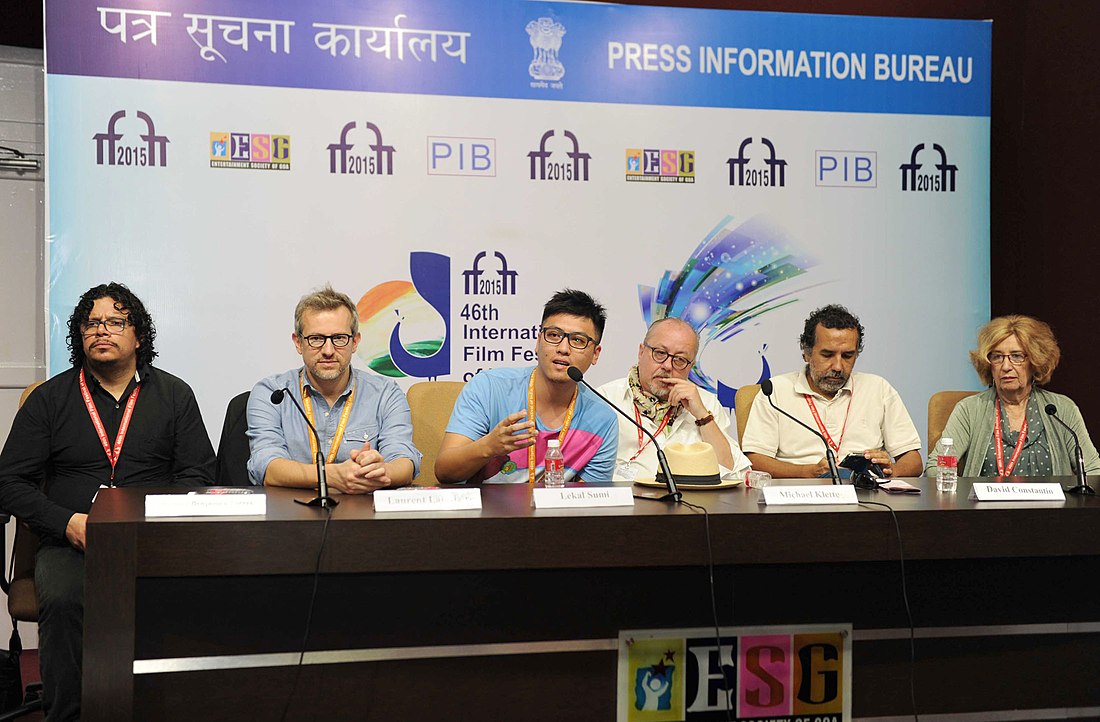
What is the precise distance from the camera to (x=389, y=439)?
280 cm

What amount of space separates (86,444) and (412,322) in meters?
1.36

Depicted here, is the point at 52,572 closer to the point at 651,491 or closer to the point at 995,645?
the point at 651,491

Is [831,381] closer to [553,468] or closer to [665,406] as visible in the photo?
[665,406]

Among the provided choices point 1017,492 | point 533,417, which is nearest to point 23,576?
point 533,417

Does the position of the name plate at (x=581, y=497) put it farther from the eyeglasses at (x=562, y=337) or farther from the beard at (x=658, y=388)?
the beard at (x=658, y=388)

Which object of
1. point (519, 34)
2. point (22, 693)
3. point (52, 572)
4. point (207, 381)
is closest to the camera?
point (52, 572)

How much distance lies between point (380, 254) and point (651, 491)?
1.88 metres

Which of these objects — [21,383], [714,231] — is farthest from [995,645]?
[21,383]

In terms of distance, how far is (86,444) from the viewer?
112 inches

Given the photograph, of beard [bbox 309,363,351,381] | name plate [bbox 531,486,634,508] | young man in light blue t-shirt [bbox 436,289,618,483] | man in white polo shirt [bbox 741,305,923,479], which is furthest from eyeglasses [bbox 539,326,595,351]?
man in white polo shirt [bbox 741,305,923,479]

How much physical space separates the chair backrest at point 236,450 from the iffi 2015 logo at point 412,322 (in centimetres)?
85

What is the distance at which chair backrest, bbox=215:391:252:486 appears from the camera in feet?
9.89

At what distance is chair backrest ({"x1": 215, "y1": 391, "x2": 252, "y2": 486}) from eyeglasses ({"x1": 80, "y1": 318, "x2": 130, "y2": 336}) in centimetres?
40

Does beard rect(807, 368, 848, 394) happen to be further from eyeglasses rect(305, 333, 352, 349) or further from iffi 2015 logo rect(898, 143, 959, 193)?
eyeglasses rect(305, 333, 352, 349)
